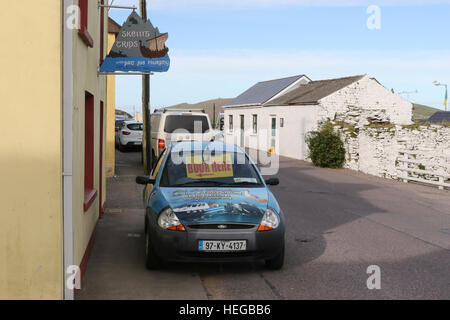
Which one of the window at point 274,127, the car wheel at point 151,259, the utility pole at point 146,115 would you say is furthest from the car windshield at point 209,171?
the window at point 274,127

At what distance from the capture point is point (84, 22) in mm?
7523

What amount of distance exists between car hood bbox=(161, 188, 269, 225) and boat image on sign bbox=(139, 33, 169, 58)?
446 centimetres

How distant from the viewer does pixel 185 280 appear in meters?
6.71

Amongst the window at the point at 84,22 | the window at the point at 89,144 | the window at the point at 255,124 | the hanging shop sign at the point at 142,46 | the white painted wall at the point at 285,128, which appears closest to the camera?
the window at the point at 84,22

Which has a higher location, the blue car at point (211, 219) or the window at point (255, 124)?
the window at point (255, 124)

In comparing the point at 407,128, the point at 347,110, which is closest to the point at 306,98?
the point at 347,110

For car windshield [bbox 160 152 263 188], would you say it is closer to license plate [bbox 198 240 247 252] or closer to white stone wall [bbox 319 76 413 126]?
license plate [bbox 198 240 247 252]

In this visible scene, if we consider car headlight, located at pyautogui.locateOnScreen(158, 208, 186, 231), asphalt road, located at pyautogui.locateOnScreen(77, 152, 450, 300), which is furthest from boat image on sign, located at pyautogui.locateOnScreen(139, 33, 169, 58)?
car headlight, located at pyautogui.locateOnScreen(158, 208, 186, 231)

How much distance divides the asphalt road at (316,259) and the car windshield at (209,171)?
3.71 feet

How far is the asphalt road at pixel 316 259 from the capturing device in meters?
6.32

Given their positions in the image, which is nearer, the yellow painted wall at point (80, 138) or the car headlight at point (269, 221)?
the yellow painted wall at point (80, 138)

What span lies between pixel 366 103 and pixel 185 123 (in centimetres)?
1552

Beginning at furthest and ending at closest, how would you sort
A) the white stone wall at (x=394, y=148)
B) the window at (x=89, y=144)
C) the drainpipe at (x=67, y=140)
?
the white stone wall at (x=394, y=148) → the window at (x=89, y=144) → the drainpipe at (x=67, y=140)

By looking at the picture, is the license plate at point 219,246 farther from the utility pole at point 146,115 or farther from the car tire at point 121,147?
the car tire at point 121,147
